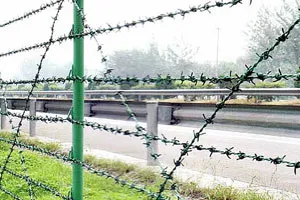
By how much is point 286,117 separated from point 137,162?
2.01 m

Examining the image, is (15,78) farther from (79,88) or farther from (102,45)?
(102,45)

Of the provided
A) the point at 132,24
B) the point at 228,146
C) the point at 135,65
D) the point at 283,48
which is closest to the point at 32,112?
the point at 228,146

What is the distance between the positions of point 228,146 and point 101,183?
3198 mm

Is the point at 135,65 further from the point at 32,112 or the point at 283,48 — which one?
the point at 32,112

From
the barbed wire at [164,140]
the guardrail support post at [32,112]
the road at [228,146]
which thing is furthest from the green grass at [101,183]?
the guardrail support post at [32,112]

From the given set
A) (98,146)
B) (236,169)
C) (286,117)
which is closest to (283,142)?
(236,169)

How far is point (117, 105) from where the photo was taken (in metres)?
5.21

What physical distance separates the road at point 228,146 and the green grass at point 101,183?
416 millimetres

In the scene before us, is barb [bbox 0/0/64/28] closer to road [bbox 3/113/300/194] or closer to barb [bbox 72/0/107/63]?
barb [bbox 72/0/107/63]

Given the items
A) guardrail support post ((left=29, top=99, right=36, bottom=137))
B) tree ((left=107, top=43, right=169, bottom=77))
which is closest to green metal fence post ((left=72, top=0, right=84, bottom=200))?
tree ((left=107, top=43, right=169, bottom=77))

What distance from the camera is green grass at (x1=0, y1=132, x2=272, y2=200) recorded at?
3453 mm

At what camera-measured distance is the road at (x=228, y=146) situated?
405 cm

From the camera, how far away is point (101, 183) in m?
3.89

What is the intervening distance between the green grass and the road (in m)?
0.42
